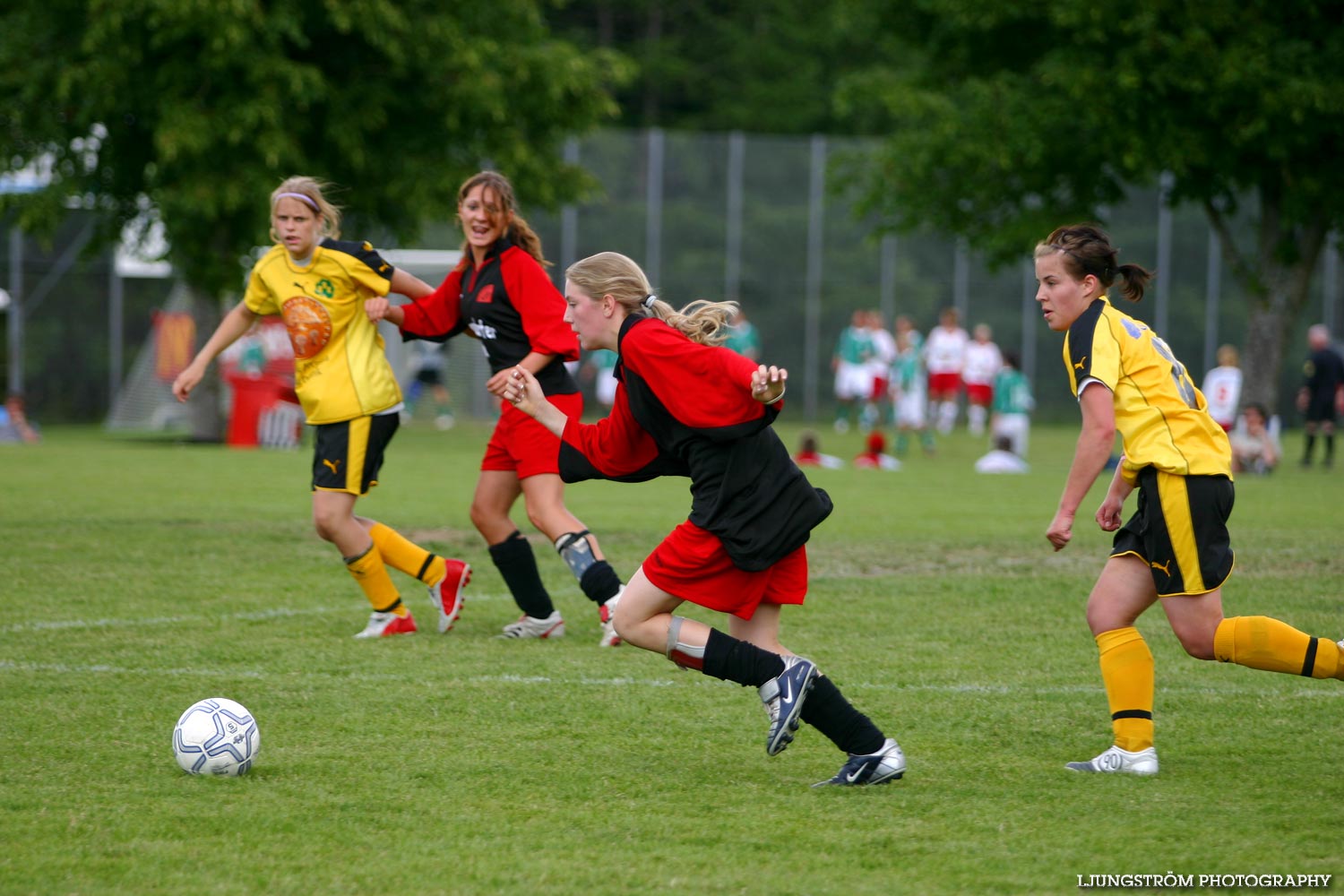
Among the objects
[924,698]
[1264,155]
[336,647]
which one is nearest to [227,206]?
[1264,155]

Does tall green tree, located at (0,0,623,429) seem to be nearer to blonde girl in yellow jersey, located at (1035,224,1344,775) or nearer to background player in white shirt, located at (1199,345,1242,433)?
background player in white shirt, located at (1199,345,1242,433)

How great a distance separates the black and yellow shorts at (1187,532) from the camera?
4.54 metres

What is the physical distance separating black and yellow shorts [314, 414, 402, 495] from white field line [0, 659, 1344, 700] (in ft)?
3.49

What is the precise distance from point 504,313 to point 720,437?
112 inches

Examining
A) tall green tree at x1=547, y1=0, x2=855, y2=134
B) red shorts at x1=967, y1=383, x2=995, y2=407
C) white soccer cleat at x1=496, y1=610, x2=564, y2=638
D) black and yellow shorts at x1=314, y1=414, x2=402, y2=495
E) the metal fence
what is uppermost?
tall green tree at x1=547, y1=0, x2=855, y2=134

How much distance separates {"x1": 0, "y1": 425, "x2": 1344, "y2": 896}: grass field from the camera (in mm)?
3760

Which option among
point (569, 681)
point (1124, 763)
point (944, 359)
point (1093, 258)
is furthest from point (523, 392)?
point (944, 359)

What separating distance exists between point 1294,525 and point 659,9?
1491 inches

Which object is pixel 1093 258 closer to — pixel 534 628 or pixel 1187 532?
pixel 1187 532

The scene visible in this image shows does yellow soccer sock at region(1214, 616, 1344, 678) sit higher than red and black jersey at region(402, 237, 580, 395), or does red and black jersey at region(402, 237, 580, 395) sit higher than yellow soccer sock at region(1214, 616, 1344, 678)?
red and black jersey at region(402, 237, 580, 395)

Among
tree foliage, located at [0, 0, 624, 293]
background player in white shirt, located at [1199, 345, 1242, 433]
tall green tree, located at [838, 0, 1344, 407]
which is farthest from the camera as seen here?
tree foliage, located at [0, 0, 624, 293]

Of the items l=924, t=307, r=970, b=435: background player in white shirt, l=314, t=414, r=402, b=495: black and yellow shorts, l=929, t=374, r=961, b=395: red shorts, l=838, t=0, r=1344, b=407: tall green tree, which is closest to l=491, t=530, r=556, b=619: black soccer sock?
l=314, t=414, r=402, b=495: black and yellow shorts

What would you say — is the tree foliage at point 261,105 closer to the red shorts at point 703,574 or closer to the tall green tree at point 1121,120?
the tall green tree at point 1121,120

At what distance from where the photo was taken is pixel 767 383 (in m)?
4.15
